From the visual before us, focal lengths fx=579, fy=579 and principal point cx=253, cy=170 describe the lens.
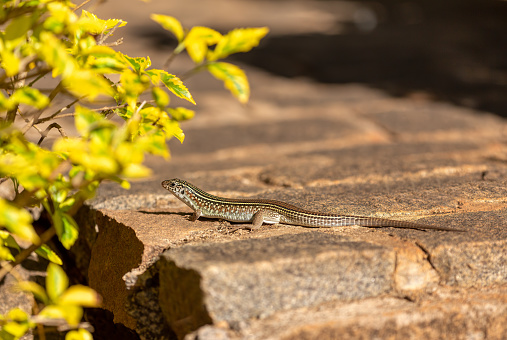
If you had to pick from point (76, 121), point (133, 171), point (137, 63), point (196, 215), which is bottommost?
point (196, 215)

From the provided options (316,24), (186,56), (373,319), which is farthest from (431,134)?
(316,24)

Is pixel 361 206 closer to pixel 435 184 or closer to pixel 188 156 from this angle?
pixel 435 184

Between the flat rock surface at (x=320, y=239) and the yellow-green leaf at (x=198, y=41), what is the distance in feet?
2.63

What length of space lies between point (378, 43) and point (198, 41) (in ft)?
28.5

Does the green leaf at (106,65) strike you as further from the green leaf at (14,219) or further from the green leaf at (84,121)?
the green leaf at (14,219)

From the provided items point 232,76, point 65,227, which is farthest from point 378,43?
point 65,227

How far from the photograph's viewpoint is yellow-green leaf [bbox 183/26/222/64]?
6.28ft

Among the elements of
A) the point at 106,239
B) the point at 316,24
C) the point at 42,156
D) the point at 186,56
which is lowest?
the point at 106,239

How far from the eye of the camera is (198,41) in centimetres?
193

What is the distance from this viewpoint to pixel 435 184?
363 centimetres

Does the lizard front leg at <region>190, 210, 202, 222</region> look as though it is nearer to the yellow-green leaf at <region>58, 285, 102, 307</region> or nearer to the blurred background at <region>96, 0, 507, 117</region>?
the yellow-green leaf at <region>58, 285, 102, 307</region>

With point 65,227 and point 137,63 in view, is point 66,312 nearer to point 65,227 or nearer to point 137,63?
point 65,227

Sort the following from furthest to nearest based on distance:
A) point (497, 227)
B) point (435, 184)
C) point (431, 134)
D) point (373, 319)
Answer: point (431, 134)
point (435, 184)
point (497, 227)
point (373, 319)

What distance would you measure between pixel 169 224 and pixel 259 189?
3.19ft
